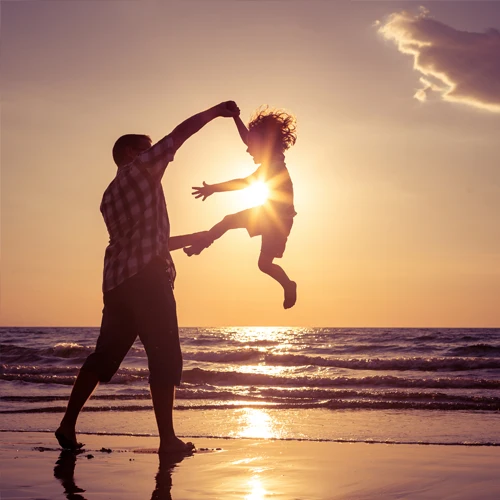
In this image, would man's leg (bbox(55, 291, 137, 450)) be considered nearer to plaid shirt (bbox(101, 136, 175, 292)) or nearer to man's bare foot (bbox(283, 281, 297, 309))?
plaid shirt (bbox(101, 136, 175, 292))

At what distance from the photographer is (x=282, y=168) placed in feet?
18.1

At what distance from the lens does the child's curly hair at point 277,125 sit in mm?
5617

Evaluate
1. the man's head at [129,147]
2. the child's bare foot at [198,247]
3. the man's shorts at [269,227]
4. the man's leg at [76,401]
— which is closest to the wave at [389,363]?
the man's shorts at [269,227]

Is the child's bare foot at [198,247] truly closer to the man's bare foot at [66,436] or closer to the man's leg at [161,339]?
the man's leg at [161,339]

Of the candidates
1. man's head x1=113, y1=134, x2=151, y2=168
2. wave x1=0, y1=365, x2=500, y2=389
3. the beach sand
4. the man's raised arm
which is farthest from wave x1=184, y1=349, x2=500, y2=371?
the man's raised arm

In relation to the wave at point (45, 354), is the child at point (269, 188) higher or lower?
higher

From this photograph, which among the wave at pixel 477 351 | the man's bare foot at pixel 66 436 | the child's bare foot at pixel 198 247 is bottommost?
the wave at pixel 477 351

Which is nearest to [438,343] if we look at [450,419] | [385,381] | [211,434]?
[385,381]

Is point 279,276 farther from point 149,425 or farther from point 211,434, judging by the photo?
point 149,425

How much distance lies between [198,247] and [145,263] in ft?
2.32

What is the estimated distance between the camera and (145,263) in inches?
197

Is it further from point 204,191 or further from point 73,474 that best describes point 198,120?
point 73,474

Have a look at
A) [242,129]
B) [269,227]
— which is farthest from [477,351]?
[242,129]

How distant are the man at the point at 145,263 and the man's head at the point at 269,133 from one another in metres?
0.47
